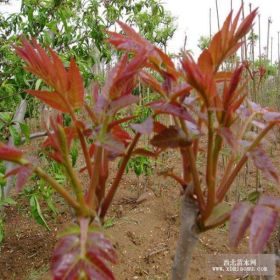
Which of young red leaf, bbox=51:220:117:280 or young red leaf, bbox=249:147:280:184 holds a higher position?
young red leaf, bbox=249:147:280:184

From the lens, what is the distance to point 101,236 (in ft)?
1.13

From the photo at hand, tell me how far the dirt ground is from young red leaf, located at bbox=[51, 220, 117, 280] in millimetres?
1675

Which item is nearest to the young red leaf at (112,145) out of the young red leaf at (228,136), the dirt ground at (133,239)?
the young red leaf at (228,136)

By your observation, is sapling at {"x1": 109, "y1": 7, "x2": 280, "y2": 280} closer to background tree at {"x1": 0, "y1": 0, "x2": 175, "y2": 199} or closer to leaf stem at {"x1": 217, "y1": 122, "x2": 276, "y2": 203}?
leaf stem at {"x1": 217, "y1": 122, "x2": 276, "y2": 203}

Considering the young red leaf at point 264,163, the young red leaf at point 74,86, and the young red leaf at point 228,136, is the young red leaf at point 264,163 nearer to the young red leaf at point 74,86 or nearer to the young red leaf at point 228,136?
the young red leaf at point 228,136

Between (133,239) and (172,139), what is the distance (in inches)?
Result: 85.0

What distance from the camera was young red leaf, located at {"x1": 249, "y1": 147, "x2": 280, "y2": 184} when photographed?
40 centimetres

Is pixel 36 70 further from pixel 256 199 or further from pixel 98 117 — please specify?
pixel 256 199

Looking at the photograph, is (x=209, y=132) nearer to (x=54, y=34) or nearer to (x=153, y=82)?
(x=153, y=82)

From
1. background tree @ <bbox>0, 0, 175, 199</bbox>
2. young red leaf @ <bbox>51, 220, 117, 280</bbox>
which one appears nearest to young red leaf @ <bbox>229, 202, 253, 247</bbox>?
young red leaf @ <bbox>51, 220, 117, 280</bbox>

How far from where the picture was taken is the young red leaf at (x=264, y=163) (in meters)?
0.40

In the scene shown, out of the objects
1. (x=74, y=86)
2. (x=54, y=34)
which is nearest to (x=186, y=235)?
(x=74, y=86)

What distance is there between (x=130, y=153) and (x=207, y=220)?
123 millimetres

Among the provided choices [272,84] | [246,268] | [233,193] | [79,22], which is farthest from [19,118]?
[272,84]
